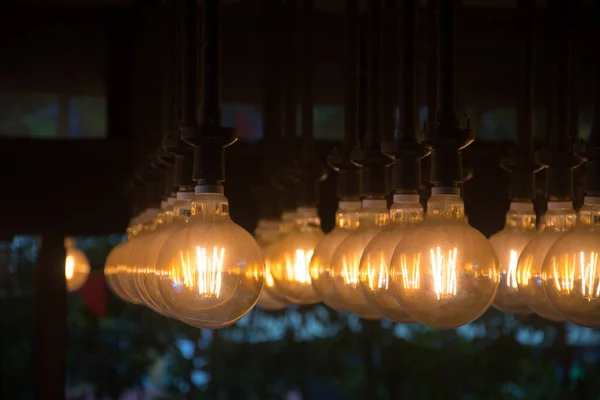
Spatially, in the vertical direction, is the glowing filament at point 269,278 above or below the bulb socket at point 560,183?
below

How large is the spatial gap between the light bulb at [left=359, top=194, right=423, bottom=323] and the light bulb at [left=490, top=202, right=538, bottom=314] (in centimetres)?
43

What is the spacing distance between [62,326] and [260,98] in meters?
1.42

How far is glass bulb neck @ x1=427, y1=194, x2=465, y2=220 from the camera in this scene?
52.3 inches

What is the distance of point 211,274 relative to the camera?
1.33 meters

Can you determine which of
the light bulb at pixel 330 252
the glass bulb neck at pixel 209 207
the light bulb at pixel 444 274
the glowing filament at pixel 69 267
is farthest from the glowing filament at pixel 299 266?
the glowing filament at pixel 69 267

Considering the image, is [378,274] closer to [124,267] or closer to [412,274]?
[412,274]

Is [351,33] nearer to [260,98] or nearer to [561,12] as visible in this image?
[561,12]

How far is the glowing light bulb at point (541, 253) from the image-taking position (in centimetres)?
161

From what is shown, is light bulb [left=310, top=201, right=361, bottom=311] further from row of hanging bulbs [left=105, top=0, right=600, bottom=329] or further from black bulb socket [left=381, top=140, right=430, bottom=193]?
black bulb socket [left=381, top=140, right=430, bottom=193]

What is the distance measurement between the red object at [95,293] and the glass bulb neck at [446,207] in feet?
15.2

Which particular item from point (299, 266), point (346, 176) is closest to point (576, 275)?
point (346, 176)

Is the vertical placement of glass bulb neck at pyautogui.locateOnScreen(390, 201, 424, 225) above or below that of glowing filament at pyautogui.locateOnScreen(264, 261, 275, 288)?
above

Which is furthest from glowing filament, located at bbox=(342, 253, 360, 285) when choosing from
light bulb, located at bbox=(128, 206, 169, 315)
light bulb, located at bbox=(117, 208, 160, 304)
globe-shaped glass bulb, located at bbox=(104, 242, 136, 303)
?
globe-shaped glass bulb, located at bbox=(104, 242, 136, 303)

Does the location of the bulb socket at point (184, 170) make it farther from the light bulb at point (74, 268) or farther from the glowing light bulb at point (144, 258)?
the light bulb at point (74, 268)
